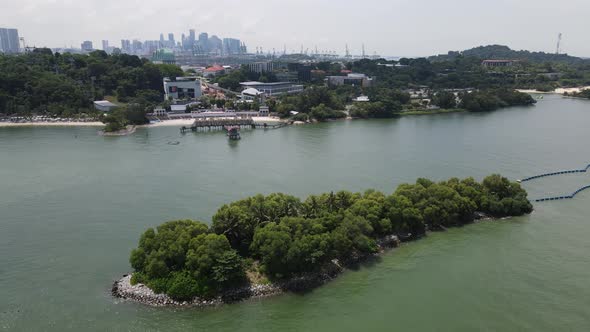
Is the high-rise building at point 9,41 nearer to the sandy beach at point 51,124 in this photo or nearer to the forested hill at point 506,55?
the sandy beach at point 51,124

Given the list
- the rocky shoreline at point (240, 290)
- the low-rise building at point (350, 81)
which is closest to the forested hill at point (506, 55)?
the low-rise building at point (350, 81)

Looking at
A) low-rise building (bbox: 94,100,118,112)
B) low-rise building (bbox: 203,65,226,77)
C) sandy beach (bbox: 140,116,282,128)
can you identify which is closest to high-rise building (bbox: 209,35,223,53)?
low-rise building (bbox: 203,65,226,77)

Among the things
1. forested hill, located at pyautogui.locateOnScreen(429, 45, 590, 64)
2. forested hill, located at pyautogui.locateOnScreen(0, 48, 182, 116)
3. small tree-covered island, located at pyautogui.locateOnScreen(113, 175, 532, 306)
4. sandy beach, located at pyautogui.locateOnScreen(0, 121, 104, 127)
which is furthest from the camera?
forested hill, located at pyautogui.locateOnScreen(429, 45, 590, 64)

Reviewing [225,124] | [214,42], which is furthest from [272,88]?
[214,42]

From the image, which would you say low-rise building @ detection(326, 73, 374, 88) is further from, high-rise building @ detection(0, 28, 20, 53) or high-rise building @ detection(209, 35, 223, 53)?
high-rise building @ detection(209, 35, 223, 53)

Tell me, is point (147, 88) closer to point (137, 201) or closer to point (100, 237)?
point (137, 201)

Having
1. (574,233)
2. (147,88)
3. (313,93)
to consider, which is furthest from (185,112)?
(574,233)
